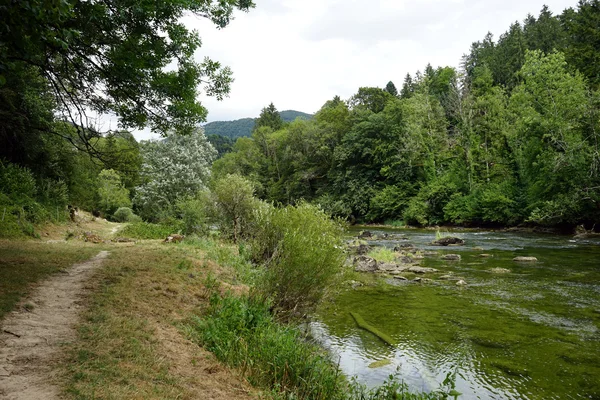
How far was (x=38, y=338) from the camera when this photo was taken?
5.09m

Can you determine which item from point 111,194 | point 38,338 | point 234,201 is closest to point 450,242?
point 234,201

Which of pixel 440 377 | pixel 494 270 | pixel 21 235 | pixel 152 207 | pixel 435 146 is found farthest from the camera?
pixel 435 146

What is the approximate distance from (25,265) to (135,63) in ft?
18.5

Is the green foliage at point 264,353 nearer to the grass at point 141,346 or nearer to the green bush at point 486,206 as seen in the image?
the grass at point 141,346

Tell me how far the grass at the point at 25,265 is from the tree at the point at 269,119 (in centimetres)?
9386

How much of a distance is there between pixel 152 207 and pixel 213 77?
22.6m

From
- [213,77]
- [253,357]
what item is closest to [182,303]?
[253,357]

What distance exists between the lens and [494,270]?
17828 mm

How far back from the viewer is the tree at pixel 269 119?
104 metres

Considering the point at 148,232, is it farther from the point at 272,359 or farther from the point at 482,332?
the point at 482,332

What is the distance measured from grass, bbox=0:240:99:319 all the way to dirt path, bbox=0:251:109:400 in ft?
0.82

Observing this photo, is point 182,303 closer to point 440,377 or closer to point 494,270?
point 440,377

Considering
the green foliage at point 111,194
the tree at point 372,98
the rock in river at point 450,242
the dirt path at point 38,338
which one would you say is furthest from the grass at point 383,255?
the tree at point 372,98

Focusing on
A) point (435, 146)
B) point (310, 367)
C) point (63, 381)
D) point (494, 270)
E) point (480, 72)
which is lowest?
point (494, 270)
